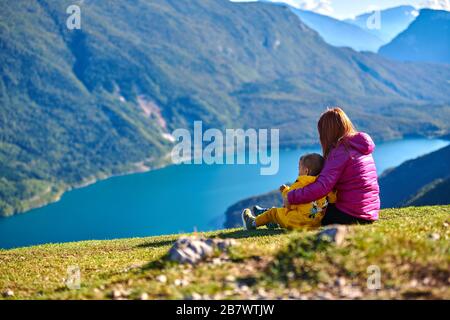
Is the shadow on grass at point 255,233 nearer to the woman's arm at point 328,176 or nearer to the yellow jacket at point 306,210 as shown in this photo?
the yellow jacket at point 306,210

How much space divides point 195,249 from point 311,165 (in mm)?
5277

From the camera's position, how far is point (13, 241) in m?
191

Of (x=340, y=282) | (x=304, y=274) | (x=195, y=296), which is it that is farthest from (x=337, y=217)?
(x=195, y=296)

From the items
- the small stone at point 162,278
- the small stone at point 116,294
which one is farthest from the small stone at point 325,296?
the small stone at point 116,294

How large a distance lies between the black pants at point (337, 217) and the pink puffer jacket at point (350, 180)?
0.10 m

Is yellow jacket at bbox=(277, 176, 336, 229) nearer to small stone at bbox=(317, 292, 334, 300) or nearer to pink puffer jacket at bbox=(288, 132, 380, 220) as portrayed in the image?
pink puffer jacket at bbox=(288, 132, 380, 220)

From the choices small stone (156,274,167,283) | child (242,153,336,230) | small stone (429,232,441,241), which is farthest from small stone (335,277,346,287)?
child (242,153,336,230)

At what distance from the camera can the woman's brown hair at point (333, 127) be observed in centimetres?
1310

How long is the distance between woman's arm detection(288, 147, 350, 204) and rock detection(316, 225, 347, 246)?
3.69 m

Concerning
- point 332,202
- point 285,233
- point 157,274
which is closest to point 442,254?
point 157,274

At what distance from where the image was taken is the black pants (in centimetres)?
1377

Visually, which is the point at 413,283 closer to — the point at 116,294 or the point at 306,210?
the point at 116,294

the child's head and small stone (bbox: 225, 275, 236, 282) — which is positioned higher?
the child's head

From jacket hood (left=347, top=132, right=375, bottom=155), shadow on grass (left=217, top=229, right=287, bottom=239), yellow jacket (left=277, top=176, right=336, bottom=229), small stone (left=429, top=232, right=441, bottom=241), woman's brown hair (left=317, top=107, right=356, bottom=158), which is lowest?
small stone (left=429, top=232, right=441, bottom=241)
